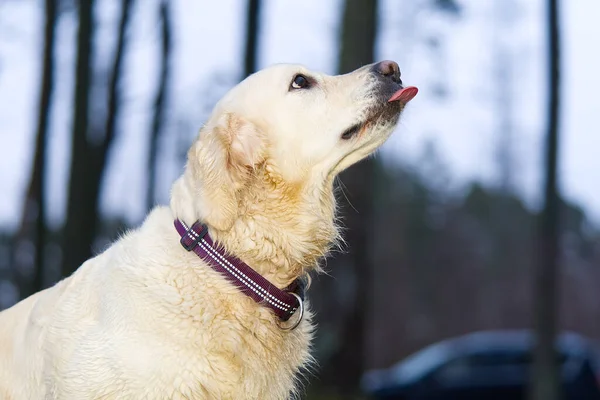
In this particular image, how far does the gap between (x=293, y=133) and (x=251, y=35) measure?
5.85 metres

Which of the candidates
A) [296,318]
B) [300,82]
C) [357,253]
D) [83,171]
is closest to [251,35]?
[357,253]

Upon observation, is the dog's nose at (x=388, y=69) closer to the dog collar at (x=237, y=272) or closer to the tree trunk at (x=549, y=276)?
the dog collar at (x=237, y=272)

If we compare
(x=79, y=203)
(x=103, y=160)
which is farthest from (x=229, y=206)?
(x=103, y=160)

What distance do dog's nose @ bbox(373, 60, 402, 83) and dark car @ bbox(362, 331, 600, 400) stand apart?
30.8 feet

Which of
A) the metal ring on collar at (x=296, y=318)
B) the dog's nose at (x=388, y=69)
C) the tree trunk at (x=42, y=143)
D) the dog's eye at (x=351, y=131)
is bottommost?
the tree trunk at (x=42, y=143)

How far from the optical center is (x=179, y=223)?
3633 mm

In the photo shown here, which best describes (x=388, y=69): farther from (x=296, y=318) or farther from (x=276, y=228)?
(x=296, y=318)

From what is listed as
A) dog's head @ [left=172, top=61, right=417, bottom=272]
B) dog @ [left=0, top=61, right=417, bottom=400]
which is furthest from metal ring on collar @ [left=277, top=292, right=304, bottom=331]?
dog's head @ [left=172, top=61, right=417, bottom=272]

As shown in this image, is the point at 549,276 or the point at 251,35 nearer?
the point at 251,35

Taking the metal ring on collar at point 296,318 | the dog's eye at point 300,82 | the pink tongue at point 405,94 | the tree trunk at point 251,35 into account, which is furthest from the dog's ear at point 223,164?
the tree trunk at point 251,35

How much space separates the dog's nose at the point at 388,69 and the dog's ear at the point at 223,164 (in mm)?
673

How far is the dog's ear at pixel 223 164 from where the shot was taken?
11.5 ft

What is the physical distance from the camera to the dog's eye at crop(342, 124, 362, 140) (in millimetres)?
3826

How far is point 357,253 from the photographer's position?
28.8ft
